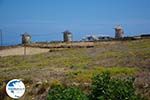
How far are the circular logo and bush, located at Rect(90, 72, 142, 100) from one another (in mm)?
2452

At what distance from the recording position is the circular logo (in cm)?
1193

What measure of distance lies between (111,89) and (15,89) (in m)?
2.98

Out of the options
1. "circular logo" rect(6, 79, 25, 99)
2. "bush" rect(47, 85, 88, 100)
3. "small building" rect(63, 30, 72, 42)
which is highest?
"small building" rect(63, 30, 72, 42)

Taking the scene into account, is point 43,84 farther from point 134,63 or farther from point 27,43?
point 27,43

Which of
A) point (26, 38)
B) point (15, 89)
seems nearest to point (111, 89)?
point (15, 89)

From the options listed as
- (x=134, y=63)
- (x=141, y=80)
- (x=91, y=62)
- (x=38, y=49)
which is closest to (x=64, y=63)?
(x=91, y=62)

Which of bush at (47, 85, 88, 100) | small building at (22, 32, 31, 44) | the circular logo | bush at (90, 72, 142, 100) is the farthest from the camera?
small building at (22, 32, 31, 44)

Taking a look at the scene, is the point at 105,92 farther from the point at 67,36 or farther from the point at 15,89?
the point at 67,36

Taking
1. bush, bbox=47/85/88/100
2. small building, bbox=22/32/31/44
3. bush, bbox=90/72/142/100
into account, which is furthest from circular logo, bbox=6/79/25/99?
small building, bbox=22/32/31/44

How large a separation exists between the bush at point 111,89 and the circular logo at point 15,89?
96.5 inches

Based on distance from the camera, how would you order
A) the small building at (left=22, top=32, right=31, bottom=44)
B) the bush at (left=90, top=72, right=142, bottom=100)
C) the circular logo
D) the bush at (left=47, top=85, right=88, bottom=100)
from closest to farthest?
1. the circular logo
2. the bush at (left=90, top=72, right=142, bottom=100)
3. the bush at (left=47, top=85, right=88, bottom=100)
4. the small building at (left=22, top=32, right=31, bottom=44)

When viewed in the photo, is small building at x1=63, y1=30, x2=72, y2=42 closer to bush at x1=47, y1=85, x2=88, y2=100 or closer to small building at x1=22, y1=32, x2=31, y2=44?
small building at x1=22, y1=32, x2=31, y2=44

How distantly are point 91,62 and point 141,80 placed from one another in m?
7.72

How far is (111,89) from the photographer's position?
12531mm
